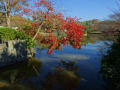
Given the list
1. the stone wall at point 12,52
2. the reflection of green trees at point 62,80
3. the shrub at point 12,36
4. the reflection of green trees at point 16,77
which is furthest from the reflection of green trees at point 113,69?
the shrub at point 12,36

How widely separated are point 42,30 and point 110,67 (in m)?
8.59

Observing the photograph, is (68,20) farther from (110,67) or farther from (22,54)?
(110,67)

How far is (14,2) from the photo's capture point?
14273 millimetres

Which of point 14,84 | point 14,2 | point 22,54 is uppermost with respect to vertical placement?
point 14,2

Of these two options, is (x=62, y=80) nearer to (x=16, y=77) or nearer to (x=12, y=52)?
(x=16, y=77)

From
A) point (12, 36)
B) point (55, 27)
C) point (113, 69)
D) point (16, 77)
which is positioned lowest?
point (16, 77)

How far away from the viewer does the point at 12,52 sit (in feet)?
30.6

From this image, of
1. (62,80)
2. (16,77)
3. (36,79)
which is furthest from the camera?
(16,77)

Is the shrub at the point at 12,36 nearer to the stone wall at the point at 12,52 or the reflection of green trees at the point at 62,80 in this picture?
the stone wall at the point at 12,52

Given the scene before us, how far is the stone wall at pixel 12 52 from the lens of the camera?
8423 millimetres

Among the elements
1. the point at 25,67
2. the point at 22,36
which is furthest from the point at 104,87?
the point at 22,36

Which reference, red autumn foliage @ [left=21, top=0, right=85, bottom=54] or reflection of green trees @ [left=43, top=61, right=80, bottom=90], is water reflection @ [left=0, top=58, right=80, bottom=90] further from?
red autumn foliage @ [left=21, top=0, right=85, bottom=54]

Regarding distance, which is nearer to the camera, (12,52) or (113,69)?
(113,69)

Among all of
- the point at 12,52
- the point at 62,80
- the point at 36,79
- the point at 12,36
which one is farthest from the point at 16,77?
the point at 12,36
